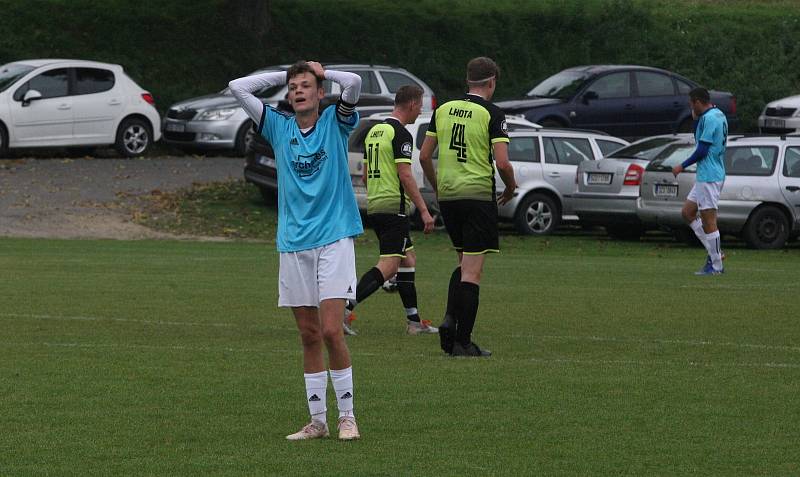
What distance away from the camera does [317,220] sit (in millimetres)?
7980

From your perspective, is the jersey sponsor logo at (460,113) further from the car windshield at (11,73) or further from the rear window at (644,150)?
the car windshield at (11,73)

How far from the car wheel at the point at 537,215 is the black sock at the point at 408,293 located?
1198 centimetres

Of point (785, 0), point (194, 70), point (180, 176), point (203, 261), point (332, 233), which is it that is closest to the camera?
point (332, 233)

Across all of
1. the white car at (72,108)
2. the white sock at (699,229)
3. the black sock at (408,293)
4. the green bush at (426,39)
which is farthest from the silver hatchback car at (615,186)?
the green bush at (426,39)

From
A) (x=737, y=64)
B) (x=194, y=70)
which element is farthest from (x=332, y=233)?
(x=737, y=64)

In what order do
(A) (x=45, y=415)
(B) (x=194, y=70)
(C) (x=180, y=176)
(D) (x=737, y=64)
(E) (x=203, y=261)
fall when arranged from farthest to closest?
(D) (x=737, y=64)
(B) (x=194, y=70)
(C) (x=180, y=176)
(E) (x=203, y=261)
(A) (x=45, y=415)

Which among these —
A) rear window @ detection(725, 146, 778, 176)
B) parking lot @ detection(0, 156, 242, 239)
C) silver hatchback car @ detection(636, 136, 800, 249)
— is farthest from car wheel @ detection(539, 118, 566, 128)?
rear window @ detection(725, 146, 778, 176)

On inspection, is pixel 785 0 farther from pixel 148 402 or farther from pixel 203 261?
pixel 148 402

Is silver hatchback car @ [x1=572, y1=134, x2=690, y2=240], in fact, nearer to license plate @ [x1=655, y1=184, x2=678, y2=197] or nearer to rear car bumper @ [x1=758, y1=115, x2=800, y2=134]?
license plate @ [x1=655, y1=184, x2=678, y2=197]

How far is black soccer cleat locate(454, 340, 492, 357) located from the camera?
1131cm

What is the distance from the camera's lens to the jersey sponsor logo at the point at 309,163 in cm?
800

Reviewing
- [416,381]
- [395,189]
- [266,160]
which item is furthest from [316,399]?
[266,160]

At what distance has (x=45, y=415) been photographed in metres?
8.75

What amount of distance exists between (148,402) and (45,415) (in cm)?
67
